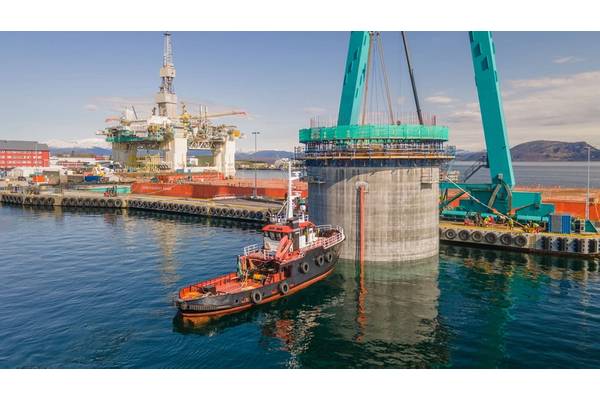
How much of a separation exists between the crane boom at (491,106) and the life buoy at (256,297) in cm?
3355

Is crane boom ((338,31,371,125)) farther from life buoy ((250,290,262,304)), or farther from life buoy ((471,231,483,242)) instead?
life buoy ((250,290,262,304))

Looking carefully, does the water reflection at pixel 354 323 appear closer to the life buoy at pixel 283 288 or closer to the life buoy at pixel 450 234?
the life buoy at pixel 283 288

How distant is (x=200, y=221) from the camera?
67875 millimetres

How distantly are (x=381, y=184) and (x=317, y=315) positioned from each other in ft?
50.8

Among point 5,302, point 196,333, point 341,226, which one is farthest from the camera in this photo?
point 341,226

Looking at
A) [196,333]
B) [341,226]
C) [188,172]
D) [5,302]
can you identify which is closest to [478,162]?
[341,226]

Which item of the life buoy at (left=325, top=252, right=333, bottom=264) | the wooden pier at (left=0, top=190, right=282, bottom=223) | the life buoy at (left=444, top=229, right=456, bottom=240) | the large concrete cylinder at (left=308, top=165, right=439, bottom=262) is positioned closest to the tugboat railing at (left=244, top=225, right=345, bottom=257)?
A: the life buoy at (left=325, top=252, right=333, bottom=264)

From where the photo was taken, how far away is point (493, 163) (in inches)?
1890

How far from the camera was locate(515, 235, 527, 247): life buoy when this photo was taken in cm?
4379

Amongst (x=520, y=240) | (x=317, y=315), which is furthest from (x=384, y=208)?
(x=520, y=240)

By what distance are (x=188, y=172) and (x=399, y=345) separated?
10529 centimetres

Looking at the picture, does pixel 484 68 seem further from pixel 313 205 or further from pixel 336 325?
pixel 336 325

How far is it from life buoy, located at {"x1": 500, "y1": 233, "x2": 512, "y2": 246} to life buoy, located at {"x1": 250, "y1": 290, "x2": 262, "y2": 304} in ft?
97.7

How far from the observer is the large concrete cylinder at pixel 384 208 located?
38.6m
